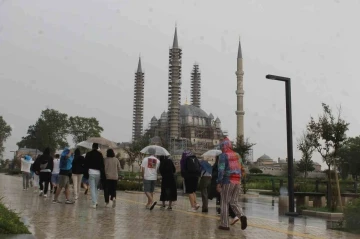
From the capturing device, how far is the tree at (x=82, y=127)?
8088 centimetres

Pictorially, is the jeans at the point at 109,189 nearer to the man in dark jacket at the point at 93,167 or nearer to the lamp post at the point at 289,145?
the man in dark jacket at the point at 93,167

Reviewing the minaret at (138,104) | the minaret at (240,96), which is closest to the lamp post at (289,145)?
the minaret at (240,96)

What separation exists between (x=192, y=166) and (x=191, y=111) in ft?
319

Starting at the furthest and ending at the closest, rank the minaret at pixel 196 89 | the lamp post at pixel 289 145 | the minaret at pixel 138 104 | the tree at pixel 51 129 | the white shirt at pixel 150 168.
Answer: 1. the minaret at pixel 196 89
2. the minaret at pixel 138 104
3. the tree at pixel 51 129
4. the white shirt at pixel 150 168
5. the lamp post at pixel 289 145

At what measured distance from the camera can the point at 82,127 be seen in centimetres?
8131

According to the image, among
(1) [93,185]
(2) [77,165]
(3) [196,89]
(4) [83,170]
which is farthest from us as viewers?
(3) [196,89]

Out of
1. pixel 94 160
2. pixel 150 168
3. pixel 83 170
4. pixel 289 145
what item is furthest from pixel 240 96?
pixel 94 160

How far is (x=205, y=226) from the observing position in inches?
375

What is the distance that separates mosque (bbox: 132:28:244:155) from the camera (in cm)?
9794

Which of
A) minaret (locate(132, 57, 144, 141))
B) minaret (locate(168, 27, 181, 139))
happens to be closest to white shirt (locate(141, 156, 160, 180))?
minaret (locate(168, 27, 181, 139))

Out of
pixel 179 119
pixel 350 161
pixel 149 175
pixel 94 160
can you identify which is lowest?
pixel 149 175

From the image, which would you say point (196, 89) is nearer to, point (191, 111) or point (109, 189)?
point (191, 111)

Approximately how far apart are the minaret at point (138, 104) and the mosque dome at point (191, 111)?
11.2m

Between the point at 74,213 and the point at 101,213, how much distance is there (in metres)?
0.65
